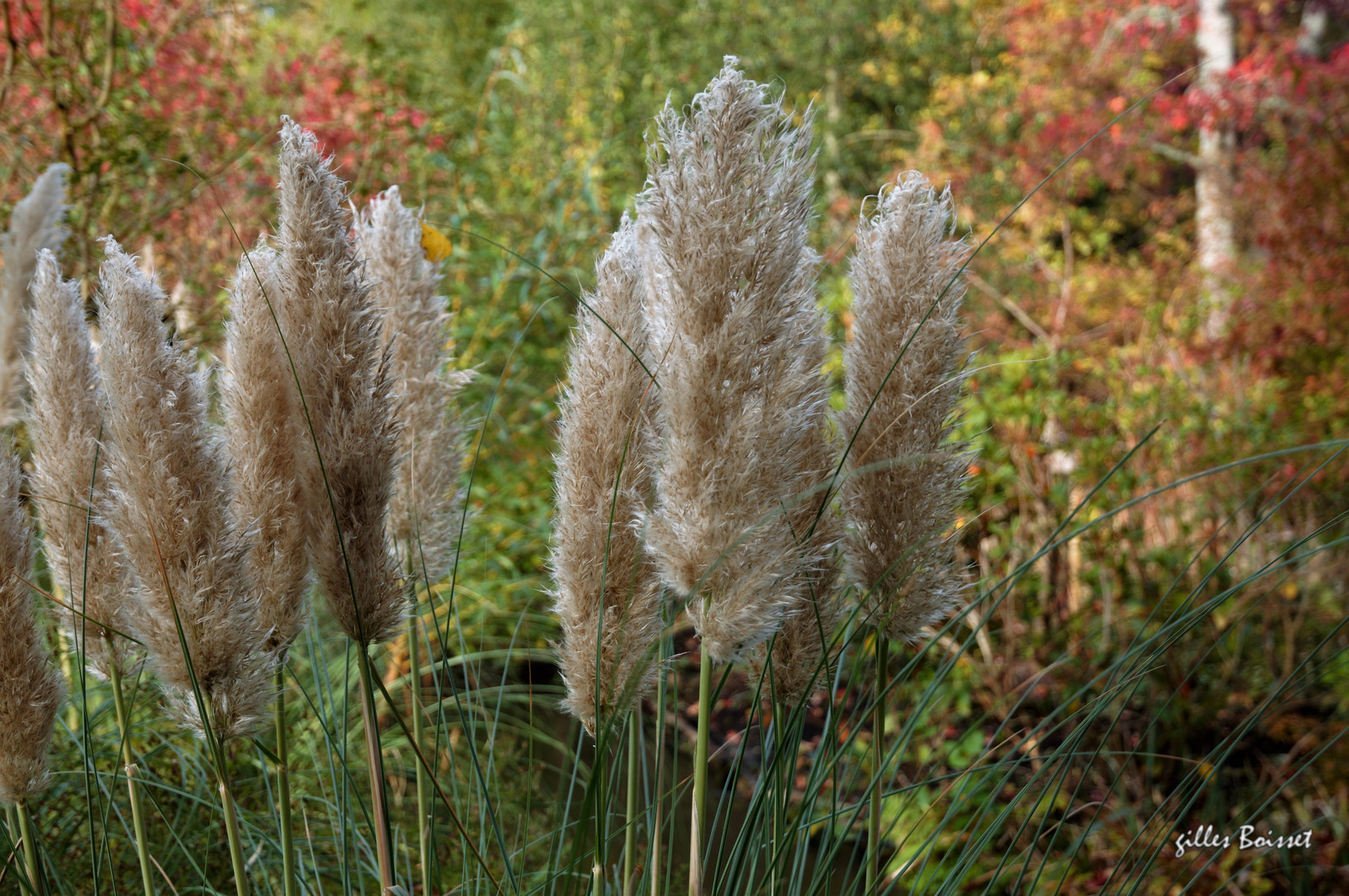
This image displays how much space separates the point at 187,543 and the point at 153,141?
2.95 m

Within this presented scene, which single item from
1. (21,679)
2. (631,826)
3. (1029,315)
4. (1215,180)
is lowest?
(631,826)

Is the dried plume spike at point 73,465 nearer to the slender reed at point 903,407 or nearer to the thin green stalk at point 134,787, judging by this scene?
the thin green stalk at point 134,787

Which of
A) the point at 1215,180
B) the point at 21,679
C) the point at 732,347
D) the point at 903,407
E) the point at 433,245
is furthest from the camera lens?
the point at 1215,180

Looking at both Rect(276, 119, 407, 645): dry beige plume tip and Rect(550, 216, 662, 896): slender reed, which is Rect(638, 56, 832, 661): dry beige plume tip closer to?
Rect(550, 216, 662, 896): slender reed

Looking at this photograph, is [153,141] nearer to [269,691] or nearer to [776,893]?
[269,691]

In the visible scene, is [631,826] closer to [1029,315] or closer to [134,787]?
[134,787]

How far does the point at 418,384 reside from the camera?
1584mm

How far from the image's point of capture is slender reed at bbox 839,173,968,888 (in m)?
1.27

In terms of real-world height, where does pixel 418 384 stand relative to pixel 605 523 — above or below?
above

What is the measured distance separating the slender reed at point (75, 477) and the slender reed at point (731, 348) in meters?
0.72

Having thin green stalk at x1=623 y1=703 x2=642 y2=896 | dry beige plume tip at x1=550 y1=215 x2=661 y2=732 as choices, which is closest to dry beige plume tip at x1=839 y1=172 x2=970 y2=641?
dry beige plume tip at x1=550 y1=215 x2=661 y2=732

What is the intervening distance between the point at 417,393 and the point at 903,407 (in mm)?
795

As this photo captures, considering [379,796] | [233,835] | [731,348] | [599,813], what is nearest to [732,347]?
[731,348]

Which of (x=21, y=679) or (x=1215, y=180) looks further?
(x=1215, y=180)
